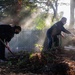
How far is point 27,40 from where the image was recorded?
53.6 ft

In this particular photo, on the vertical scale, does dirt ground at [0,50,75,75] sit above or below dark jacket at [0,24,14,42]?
below

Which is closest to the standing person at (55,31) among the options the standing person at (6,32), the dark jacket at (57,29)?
the dark jacket at (57,29)

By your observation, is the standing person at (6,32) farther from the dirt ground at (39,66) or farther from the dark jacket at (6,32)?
the dirt ground at (39,66)

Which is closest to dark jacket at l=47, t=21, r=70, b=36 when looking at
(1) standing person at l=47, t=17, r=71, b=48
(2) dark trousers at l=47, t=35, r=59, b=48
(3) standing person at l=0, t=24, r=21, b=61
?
(1) standing person at l=47, t=17, r=71, b=48

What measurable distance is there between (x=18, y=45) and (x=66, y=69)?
10.2 m

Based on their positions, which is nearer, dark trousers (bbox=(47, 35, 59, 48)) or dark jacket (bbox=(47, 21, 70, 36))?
dark jacket (bbox=(47, 21, 70, 36))

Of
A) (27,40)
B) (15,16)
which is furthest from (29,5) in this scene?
(27,40)

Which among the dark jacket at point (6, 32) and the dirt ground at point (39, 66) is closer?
the dirt ground at point (39, 66)

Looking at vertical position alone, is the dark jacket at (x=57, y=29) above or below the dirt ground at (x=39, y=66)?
above

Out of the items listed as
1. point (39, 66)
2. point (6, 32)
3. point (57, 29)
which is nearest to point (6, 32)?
point (6, 32)

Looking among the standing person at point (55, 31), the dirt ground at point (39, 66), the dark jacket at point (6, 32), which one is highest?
the dark jacket at point (6, 32)

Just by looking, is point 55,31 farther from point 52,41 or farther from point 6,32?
point 6,32

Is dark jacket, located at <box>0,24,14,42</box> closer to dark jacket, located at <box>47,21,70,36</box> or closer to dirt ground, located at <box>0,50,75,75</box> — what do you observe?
dirt ground, located at <box>0,50,75,75</box>

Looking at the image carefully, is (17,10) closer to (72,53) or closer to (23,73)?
(72,53)
